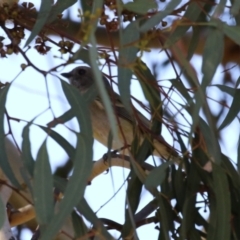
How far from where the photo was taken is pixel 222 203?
2160mm

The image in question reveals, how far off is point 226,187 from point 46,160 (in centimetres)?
54

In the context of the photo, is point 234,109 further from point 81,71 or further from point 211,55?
point 81,71

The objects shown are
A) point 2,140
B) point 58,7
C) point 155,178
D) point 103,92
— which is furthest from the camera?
point 58,7

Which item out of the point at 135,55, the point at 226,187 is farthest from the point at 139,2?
→ the point at 226,187

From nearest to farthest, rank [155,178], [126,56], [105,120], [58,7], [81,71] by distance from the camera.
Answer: [126,56] < [155,178] < [58,7] < [105,120] < [81,71]

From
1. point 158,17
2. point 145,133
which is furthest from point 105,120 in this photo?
point 158,17

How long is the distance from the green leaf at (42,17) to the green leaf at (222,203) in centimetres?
61

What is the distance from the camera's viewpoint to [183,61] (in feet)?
5.64

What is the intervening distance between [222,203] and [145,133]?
307 mm

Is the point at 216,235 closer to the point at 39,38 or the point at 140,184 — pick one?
the point at 140,184

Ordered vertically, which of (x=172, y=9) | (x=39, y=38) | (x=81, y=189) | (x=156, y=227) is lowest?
(x=81, y=189)

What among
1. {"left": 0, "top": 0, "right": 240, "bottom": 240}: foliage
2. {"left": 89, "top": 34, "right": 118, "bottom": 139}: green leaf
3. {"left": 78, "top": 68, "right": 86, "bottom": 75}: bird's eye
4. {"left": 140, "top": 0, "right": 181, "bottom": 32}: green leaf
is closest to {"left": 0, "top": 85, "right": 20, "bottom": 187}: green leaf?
{"left": 0, "top": 0, "right": 240, "bottom": 240}: foliage

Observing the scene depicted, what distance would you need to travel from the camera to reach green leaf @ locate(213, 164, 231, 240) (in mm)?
2143

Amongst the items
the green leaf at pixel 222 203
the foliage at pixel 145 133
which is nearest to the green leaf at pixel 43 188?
the foliage at pixel 145 133
